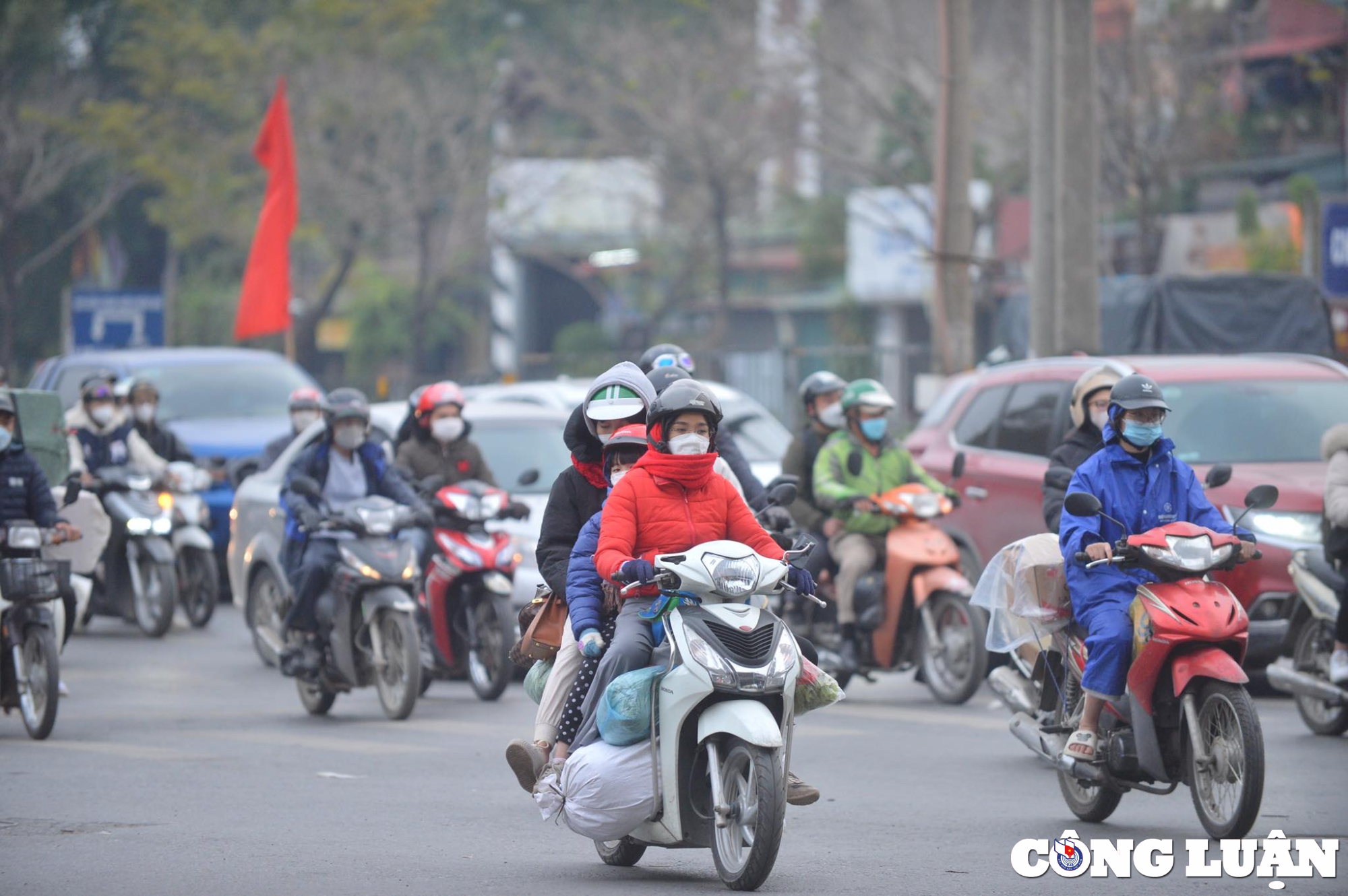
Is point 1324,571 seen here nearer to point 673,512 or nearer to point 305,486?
point 673,512

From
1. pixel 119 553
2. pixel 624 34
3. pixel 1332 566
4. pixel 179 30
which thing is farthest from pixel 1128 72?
pixel 1332 566

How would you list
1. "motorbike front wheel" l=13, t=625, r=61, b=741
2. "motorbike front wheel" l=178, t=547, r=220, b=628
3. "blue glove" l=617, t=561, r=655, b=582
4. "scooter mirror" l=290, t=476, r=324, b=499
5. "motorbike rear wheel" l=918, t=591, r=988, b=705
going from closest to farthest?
"blue glove" l=617, t=561, r=655, b=582, "motorbike front wheel" l=13, t=625, r=61, b=741, "scooter mirror" l=290, t=476, r=324, b=499, "motorbike rear wheel" l=918, t=591, r=988, b=705, "motorbike front wheel" l=178, t=547, r=220, b=628

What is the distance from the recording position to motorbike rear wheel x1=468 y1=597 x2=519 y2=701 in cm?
1186

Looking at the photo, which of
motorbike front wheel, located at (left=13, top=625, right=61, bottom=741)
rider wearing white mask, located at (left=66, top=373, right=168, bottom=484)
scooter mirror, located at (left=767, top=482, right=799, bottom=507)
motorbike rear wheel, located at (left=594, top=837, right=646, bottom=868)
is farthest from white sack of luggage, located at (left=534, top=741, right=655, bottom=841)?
rider wearing white mask, located at (left=66, top=373, right=168, bottom=484)

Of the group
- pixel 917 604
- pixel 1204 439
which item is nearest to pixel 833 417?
pixel 917 604

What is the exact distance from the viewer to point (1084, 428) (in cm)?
983

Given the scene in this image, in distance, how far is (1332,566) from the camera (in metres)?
10.2

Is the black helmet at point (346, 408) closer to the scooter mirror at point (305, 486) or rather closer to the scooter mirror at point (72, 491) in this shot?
the scooter mirror at point (305, 486)

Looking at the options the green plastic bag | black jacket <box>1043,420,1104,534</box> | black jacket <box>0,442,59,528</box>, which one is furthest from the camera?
black jacket <box>0,442,59,528</box>

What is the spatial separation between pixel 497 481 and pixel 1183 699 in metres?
7.37

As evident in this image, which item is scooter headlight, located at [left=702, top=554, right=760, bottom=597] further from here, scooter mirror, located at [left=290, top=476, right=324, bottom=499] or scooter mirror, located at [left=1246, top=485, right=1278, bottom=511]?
scooter mirror, located at [left=290, top=476, right=324, bottom=499]

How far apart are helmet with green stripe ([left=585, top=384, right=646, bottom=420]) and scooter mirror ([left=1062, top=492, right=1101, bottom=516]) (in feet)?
5.54

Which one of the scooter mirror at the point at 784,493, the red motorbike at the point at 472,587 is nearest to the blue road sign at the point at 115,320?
the red motorbike at the point at 472,587

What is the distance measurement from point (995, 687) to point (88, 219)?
31.3m
